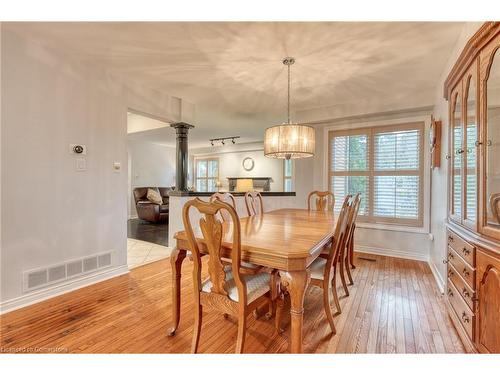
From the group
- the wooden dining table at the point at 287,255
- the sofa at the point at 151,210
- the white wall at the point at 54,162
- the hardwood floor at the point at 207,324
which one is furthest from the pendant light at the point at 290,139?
the sofa at the point at 151,210

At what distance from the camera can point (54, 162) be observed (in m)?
2.28

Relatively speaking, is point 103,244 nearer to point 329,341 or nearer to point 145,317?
point 145,317

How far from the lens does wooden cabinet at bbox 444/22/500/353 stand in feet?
4.29

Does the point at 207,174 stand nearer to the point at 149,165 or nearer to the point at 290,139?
the point at 149,165

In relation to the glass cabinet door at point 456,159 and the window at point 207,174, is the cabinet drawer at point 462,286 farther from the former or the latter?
the window at point 207,174

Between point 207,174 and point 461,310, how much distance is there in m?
8.08

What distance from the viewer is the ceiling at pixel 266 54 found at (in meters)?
1.93

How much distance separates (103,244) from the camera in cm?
269

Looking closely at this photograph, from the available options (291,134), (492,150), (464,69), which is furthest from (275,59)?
(492,150)

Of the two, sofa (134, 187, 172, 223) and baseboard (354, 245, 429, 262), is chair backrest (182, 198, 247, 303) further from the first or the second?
sofa (134, 187, 172, 223)

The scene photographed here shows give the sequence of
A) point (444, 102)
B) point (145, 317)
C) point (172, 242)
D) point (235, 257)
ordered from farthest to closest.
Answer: point (172, 242) → point (444, 102) → point (145, 317) → point (235, 257)

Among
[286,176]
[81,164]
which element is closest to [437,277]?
[81,164]

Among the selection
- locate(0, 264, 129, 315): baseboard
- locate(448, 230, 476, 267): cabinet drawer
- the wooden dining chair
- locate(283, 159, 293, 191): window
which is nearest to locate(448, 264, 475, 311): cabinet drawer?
locate(448, 230, 476, 267): cabinet drawer
